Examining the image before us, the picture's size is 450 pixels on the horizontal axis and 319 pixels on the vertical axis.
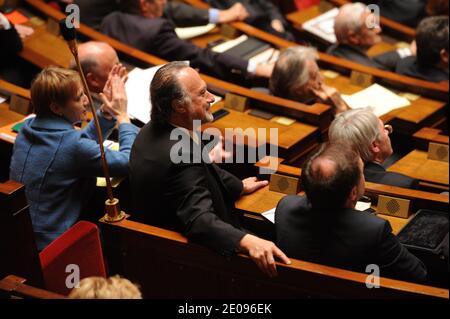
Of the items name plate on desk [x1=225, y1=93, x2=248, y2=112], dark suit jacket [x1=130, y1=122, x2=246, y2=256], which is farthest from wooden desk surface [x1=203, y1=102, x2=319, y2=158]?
dark suit jacket [x1=130, y1=122, x2=246, y2=256]

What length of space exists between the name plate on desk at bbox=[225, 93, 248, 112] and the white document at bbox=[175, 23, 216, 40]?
95 centimetres

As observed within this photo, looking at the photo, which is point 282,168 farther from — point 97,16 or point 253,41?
point 97,16

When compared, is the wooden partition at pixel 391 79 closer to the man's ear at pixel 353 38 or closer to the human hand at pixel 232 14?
the man's ear at pixel 353 38

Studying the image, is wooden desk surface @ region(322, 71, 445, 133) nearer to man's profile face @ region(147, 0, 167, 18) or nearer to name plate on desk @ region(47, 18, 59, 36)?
man's profile face @ region(147, 0, 167, 18)

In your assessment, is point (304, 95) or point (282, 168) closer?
point (282, 168)

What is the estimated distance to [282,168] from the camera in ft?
8.25

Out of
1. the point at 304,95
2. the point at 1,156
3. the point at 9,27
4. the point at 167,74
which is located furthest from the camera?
the point at 9,27

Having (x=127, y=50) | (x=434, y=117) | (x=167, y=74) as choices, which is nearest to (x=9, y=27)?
(x=127, y=50)

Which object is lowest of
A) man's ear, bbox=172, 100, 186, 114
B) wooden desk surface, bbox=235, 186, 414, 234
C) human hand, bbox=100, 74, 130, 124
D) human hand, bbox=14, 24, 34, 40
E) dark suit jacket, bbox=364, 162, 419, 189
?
wooden desk surface, bbox=235, 186, 414, 234

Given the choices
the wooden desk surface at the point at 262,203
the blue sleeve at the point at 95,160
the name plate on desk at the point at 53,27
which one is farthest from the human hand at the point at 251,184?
the name plate on desk at the point at 53,27

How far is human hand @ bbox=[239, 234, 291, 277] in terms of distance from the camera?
1.87 m

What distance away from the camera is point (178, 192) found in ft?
6.79

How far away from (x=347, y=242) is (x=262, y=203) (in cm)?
53

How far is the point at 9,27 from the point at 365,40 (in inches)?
65.7
